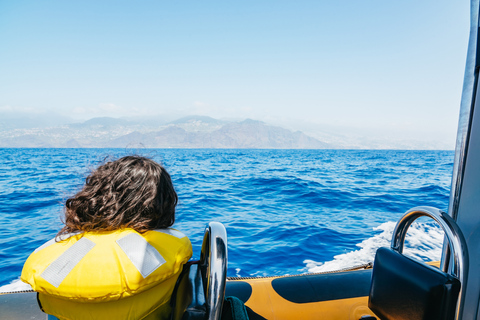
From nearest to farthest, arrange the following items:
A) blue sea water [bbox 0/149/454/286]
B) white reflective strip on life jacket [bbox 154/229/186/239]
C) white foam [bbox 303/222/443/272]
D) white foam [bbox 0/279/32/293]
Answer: white reflective strip on life jacket [bbox 154/229/186/239]
white foam [bbox 0/279/32/293]
white foam [bbox 303/222/443/272]
blue sea water [bbox 0/149/454/286]

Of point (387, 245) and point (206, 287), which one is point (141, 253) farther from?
point (387, 245)

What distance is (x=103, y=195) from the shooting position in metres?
0.96

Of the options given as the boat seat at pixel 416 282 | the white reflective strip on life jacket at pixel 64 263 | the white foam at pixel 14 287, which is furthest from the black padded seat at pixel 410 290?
the white foam at pixel 14 287

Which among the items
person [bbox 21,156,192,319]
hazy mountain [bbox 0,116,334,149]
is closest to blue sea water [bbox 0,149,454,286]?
person [bbox 21,156,192,319]

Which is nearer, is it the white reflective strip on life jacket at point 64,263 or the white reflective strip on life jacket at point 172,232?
the white reflective strip on life jacket at point 64,263

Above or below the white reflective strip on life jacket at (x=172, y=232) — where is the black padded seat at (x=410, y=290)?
below

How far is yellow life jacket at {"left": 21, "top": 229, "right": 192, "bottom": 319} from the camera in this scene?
705mm

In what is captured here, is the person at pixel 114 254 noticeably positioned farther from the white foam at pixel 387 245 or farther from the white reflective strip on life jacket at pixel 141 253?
the white foam at pixel 387 245

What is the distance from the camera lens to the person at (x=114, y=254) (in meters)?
0.71

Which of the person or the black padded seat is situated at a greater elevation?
the person

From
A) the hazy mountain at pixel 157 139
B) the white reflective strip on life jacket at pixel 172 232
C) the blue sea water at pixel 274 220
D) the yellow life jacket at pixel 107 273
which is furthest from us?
the hazy mountain at pixel 157 139

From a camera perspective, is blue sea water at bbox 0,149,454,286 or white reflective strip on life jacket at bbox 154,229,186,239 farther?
blue sea water at bbox 0,149,454,286

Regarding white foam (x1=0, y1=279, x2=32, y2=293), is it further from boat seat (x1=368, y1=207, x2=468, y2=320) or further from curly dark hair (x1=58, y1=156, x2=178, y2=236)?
boat seat (x1=368, y1=207, x2=468, y2=320)

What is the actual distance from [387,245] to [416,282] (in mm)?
3060
